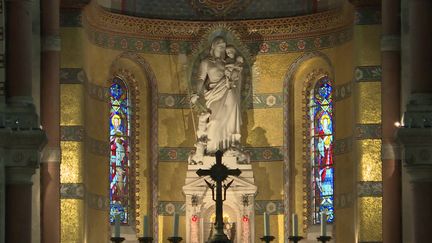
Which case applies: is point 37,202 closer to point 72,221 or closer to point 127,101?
point 72,221

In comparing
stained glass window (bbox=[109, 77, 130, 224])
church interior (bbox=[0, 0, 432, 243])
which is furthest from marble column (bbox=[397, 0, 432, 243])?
stained glass window (bbox=[109, 77, 130, 224])

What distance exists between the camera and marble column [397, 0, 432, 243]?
27219 mm

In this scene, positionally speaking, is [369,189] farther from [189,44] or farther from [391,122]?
[189,44]

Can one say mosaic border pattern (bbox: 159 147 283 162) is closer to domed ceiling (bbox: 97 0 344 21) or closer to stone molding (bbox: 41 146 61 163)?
domed ceiling (bbox: 97 0 344 21)

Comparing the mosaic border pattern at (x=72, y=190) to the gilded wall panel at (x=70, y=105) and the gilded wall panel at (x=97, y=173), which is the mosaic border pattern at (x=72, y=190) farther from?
the gilded wall panel at (x=70, y=105)

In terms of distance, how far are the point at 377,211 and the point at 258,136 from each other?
4513 millimetres

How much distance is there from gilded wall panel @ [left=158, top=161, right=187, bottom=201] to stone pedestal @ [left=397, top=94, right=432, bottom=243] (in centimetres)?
983

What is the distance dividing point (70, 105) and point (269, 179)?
5.64 m

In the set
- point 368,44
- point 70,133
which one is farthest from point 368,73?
point 70,133

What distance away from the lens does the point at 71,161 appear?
33.8m

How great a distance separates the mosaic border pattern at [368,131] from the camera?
111 ft

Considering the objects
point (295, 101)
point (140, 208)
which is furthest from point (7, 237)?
point (295, 101)

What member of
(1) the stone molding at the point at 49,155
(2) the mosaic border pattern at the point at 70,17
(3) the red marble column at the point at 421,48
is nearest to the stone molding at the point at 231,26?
(2) the mosaic border pattern at the point at 70,17

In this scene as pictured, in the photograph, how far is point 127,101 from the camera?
121ft
